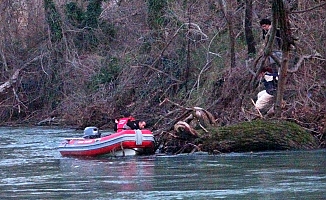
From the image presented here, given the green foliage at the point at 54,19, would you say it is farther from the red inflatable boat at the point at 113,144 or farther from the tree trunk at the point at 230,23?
the red inflatable boat at the point at 113,144

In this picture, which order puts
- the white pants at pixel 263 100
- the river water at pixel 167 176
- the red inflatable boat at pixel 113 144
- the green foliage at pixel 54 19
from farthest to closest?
the green foliage at pixel 54 19 < the white pants at pixel 263 100 < the red inflatable boat at pixel 113 144 < the river water at pixel 167 176

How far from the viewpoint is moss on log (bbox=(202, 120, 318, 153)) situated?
18.3 m

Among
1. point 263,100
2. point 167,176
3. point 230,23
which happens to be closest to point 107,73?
point 230,23

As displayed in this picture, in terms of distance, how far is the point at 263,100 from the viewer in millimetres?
19953

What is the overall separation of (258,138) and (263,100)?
6.03 feet

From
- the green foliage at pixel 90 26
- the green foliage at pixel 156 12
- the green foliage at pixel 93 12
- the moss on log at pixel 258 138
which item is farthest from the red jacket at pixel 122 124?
the green foliage at pixel 93 12

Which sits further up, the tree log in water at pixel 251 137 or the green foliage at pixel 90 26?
the green foliage at pixel 90 26

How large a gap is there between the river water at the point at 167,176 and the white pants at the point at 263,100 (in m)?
2.09

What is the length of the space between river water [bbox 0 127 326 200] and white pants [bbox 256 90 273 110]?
2.09 meters

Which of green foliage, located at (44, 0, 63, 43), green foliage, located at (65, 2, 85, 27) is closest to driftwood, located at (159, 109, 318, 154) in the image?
green foliage, located at (44, 0, 63, 43)

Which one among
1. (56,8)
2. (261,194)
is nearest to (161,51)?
(56,8)

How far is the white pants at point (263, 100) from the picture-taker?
65.2 feet

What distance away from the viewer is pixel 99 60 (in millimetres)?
33250

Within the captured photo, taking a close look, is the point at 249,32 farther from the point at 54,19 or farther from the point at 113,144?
the point at 54,19
